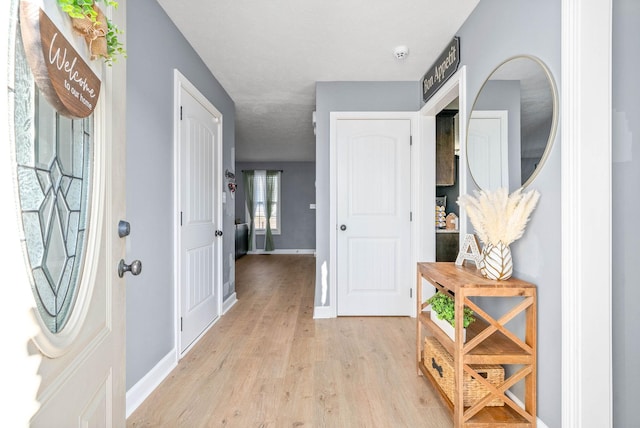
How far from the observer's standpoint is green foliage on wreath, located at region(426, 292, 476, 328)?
67.8 inches

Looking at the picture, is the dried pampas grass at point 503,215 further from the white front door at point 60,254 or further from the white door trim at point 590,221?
the white front door at point 60,254

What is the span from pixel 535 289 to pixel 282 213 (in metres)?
7.73

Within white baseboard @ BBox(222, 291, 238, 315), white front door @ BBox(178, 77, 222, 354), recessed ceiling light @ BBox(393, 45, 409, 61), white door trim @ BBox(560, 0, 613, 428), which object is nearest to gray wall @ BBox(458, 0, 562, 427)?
white door trim @ BBox(560, 0, 613, 428)

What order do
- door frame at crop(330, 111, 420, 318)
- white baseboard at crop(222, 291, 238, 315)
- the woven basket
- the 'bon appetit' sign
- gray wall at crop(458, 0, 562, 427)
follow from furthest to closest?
white baseboard at crop(222, 291, 238, 315) → door frame at crop(330, 111, 420, 318) → the 'bon appetit' sign → the woven basket → gray wall at crop(458, 0, 562, 427)

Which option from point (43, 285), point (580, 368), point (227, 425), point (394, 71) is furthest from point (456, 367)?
point (394, 71)

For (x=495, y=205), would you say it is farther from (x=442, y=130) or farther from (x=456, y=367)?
(x=442, y=130)

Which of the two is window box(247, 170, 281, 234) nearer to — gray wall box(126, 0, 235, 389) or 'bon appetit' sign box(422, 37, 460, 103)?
'bon appetit' sign box(422, 37, 460, 103)

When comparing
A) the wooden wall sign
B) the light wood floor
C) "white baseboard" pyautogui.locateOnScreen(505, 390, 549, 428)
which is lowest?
the light wood floor

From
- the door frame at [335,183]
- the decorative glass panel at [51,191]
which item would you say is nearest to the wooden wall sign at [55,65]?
the decorative glass panel at [51,191]

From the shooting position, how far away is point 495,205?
1.59 meters

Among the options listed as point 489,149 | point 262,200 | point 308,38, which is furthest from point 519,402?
point 262,200

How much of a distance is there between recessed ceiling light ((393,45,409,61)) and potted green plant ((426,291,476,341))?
197 centimetres

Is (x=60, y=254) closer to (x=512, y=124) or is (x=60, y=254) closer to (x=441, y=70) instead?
(x=512, y=124)

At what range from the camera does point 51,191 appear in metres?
0.66
